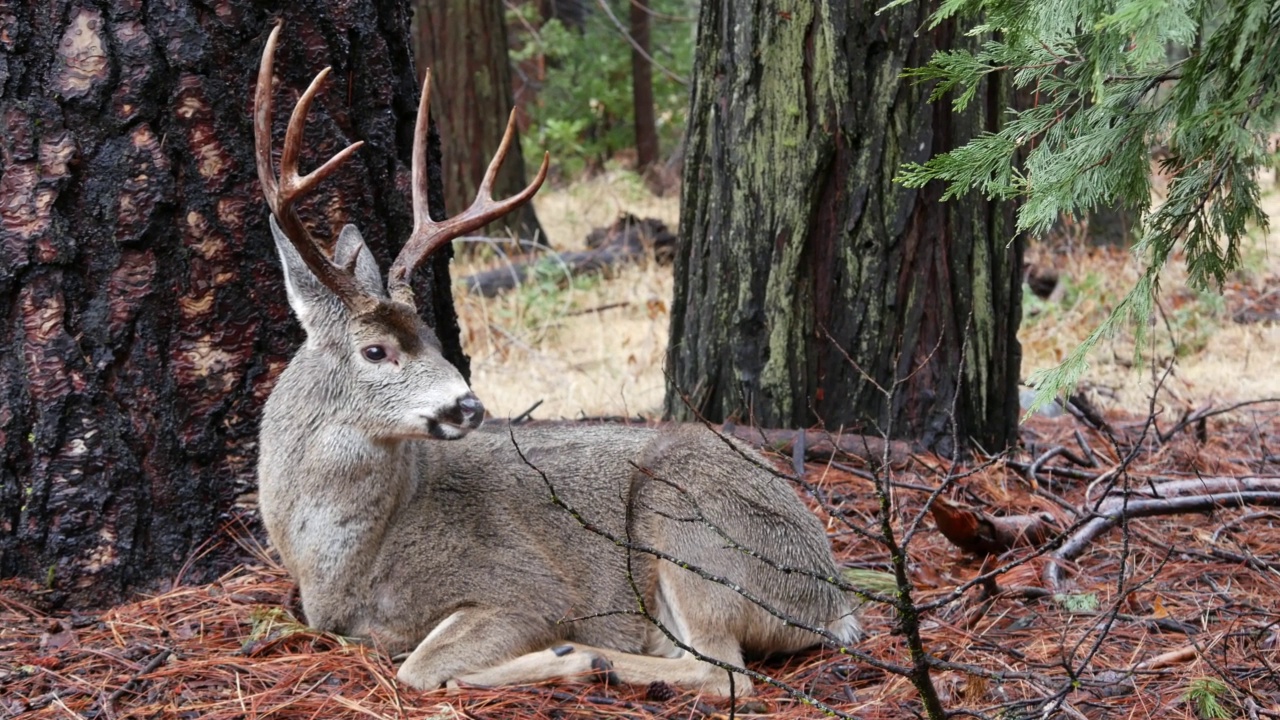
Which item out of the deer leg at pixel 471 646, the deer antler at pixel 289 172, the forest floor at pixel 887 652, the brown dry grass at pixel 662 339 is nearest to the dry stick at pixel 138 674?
the forest floor at pixel 887 652

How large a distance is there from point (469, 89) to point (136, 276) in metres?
8.43

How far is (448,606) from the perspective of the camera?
4.23 metres

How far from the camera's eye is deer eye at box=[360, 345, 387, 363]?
13.8ft

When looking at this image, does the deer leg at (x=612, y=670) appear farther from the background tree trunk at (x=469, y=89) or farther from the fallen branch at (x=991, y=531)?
the background tree trunk at (x=469, y=89)

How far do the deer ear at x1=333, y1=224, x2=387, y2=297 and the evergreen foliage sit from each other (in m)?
2.10

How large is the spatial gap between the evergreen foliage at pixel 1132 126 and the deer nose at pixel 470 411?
5.50 ft

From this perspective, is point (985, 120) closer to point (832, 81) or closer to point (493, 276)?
point (832, 81)

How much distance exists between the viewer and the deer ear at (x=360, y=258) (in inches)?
172

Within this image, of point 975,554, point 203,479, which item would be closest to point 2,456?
point 203,479

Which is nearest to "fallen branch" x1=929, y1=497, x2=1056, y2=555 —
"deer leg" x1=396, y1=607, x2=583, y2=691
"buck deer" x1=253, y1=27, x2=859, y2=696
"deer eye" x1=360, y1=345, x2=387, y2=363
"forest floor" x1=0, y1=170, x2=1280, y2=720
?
"forest floor" x1=0, y1=170, x2=1280, y2=720

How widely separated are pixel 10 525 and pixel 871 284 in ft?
11.9

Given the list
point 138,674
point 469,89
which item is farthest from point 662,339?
point 138,674

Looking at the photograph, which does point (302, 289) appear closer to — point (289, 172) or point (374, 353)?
point (374, 353)

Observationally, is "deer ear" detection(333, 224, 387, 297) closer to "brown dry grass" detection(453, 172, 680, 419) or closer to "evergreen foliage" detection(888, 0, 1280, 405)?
"evergreen foliage" detection(888, 0, 1280, 405)
